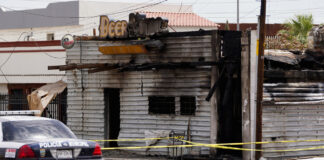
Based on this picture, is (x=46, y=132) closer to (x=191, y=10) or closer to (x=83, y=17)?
(x=83, y=17)

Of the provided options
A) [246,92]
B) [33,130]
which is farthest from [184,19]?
[33,130]

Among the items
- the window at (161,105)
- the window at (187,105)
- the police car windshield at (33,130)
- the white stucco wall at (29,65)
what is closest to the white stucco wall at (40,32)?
the white stucco wall at (29,65)

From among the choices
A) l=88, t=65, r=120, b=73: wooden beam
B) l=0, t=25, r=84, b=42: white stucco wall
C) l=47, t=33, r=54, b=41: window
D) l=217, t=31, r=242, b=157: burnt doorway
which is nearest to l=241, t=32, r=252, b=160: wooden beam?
l=217, t=31, r=242, b=157: burnt doorway

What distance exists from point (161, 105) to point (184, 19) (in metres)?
28.7

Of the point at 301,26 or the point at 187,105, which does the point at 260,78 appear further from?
the point at 301,26

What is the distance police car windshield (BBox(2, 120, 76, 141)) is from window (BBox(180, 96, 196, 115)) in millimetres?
8216

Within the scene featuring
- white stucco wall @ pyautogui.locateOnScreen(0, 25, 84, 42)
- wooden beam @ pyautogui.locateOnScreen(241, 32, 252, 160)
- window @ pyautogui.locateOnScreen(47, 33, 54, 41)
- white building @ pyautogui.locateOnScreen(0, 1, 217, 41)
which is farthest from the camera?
window @ pyautogui.locateOnScreen(47, 33, 54, 41)

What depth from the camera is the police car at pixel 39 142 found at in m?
9.77

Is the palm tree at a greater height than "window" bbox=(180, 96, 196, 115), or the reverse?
the palm tree

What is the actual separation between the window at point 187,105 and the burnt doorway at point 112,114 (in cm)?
307

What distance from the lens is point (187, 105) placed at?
62.3 feet

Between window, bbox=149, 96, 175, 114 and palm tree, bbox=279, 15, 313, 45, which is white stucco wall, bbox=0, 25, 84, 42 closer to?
palm tree, bbox=279, 15, 313, 45

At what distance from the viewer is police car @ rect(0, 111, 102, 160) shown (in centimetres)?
977

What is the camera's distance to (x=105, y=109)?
20.8 metres
